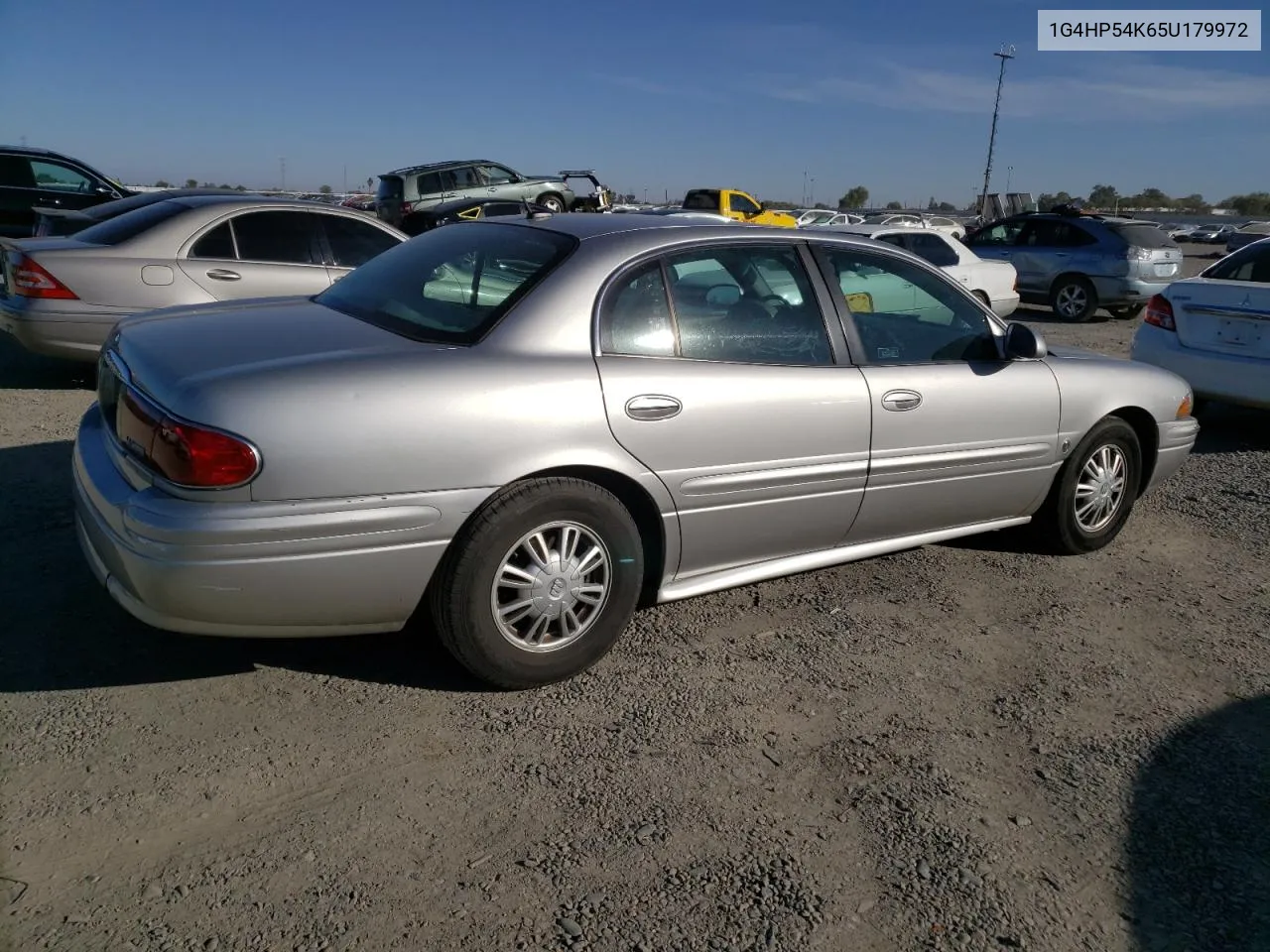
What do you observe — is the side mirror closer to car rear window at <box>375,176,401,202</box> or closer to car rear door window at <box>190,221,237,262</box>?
car rear door window at <box>190,221,237,262</box>

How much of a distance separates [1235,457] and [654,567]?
206 inches

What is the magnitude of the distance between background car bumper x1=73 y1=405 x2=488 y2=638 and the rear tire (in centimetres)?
1343

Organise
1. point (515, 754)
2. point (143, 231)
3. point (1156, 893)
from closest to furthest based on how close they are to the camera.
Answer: point (1156, 893), point (515, 754), point (143, 231)

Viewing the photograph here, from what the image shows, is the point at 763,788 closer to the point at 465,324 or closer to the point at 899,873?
the point at 899,873

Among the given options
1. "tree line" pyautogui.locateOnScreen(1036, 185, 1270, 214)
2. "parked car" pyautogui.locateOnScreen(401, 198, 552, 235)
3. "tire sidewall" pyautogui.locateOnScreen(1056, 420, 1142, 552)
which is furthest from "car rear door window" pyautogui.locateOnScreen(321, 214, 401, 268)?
"tree line" pyautogui.locateOnScreen(1036, 185, 1270, 214)

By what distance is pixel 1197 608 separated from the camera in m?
4.25

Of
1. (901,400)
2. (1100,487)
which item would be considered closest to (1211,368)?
(1100,487)

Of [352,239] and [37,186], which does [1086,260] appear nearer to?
[352,239]

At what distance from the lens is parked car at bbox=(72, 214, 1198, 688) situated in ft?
9.01

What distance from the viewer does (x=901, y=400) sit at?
3.91 m

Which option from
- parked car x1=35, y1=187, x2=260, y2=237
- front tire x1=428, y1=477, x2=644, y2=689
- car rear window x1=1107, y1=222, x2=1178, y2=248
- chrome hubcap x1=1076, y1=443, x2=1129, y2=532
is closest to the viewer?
front tire x1=428, y1=477, x2=644, y2=689

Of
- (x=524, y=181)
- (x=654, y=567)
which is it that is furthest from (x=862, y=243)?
(x=524, y=181)

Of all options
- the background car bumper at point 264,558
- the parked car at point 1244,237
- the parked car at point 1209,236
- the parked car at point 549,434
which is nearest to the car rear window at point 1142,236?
the parked car at point 549,434

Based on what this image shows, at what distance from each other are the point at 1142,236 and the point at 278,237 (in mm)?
12148
